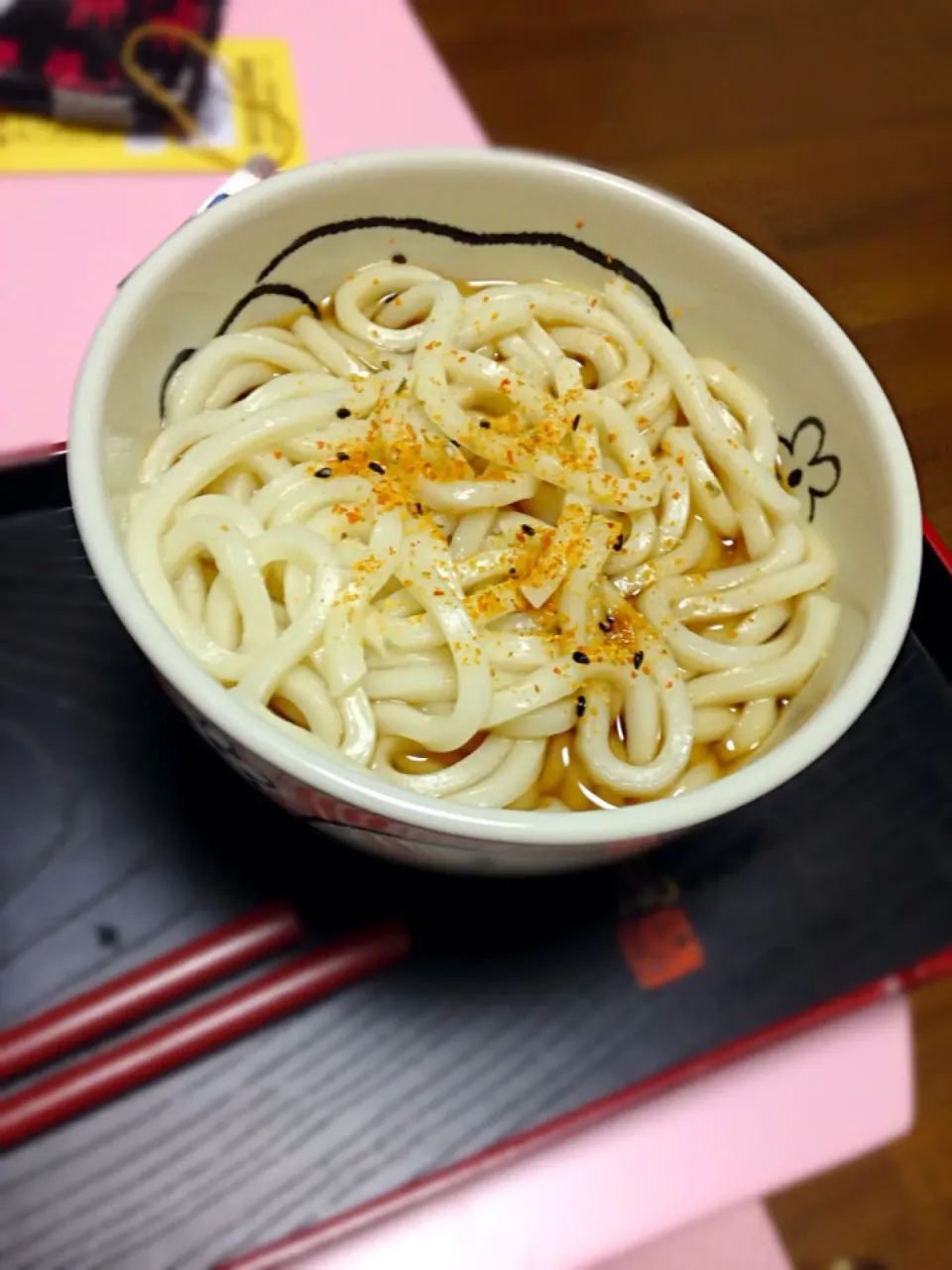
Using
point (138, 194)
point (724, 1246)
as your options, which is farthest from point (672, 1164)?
point (138, 194)

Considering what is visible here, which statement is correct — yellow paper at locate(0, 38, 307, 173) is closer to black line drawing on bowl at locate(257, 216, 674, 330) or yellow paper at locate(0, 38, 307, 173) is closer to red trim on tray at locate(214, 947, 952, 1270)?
black line drawing on bowl at locate(257, 216, 674, 330)

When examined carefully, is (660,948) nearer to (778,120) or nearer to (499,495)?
(499,495)

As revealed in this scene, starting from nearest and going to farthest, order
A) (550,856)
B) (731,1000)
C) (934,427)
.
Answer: (550,856), (731,1000), (934,427)

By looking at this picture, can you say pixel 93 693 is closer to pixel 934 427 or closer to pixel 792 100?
pixel 934 427

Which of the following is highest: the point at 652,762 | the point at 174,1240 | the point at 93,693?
the point at 93,693

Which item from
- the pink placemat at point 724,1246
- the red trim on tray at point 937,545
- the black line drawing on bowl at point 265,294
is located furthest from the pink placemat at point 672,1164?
the black line drawing on bowl at point 265,294

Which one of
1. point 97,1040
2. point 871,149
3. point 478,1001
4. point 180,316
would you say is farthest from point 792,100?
point 97,1040

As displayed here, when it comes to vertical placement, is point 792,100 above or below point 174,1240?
above

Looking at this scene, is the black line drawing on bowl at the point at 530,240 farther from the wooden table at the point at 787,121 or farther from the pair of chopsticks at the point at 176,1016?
the pair of chopsticks at the point at 176,1016
